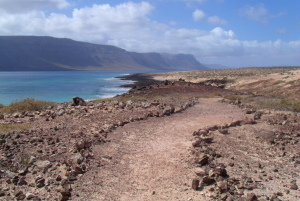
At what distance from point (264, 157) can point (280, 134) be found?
225 cm

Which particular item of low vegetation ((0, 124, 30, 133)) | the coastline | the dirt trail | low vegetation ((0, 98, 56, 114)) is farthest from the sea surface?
the dirt trail

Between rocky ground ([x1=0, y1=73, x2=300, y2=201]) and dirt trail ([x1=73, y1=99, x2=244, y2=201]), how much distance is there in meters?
0.02

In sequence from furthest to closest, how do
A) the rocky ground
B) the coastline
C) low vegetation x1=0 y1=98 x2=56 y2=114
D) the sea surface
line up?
the coastline
the sea surface
low vegetation x1=0 y1=98 x2=56 y2=114
the rocky ground

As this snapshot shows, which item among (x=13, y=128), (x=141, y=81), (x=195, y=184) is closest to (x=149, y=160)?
(x=195, y=184)

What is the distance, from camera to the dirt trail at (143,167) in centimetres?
540

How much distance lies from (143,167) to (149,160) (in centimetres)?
46

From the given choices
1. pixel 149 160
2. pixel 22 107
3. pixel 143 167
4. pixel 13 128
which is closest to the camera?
pixel 143 167

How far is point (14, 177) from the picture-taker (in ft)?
19.1

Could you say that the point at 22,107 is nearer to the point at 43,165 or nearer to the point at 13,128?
the point at 13,128

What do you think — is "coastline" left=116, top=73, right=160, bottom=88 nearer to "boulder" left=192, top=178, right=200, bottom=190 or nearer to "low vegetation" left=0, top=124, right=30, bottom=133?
"low vegetation" left=0, top=124, right=30, bottom=133

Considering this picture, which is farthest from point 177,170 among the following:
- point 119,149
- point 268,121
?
point 268,121

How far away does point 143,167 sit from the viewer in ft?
22.0

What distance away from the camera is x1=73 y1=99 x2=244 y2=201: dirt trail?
540 cm

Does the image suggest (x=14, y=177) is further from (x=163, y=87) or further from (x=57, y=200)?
(x=163, y=87)
